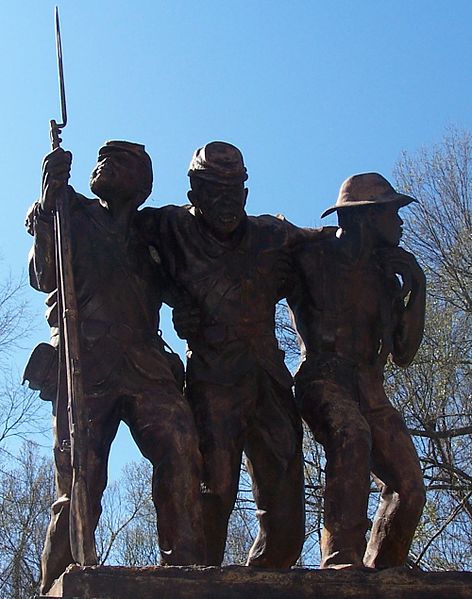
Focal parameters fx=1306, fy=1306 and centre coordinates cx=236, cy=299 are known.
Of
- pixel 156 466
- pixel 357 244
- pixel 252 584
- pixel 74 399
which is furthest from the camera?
pixel 357 244

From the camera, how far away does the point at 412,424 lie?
17516 mm

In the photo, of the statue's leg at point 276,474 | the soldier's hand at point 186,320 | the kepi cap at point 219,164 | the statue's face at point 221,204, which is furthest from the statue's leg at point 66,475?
the kepi cap at point 219,164

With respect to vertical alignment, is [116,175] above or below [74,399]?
above

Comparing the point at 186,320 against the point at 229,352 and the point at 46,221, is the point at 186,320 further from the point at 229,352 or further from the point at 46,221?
the point at 46,221

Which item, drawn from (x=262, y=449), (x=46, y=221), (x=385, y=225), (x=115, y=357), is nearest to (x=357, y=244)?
(x=385, y=225)

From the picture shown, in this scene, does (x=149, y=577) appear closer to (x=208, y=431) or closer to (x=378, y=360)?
(x=208, y=431)

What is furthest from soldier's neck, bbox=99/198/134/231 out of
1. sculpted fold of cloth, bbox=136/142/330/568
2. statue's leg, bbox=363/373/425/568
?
statue's leg, bbox=363/373/425/568

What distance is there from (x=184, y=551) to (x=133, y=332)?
1214mm

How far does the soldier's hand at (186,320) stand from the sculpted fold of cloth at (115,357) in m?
0.12

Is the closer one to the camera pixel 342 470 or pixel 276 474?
pixel 342 470

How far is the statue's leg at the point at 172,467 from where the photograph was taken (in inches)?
239

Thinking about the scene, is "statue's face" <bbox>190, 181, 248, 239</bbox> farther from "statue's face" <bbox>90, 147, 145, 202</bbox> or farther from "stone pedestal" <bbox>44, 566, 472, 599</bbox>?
"stone pedestal" <bbox>44, 566, 472, 599</bbox>

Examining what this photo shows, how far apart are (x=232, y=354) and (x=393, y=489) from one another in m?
1.07

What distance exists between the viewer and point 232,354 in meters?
6.79
